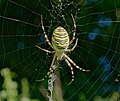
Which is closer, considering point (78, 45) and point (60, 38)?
point (60, 38)

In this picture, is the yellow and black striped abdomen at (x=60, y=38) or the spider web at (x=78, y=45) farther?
the spider web at (x=78, y=45)

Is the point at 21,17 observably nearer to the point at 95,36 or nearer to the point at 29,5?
the point at 29,5

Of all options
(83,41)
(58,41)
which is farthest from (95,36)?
(58,41)

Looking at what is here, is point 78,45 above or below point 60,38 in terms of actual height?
below
